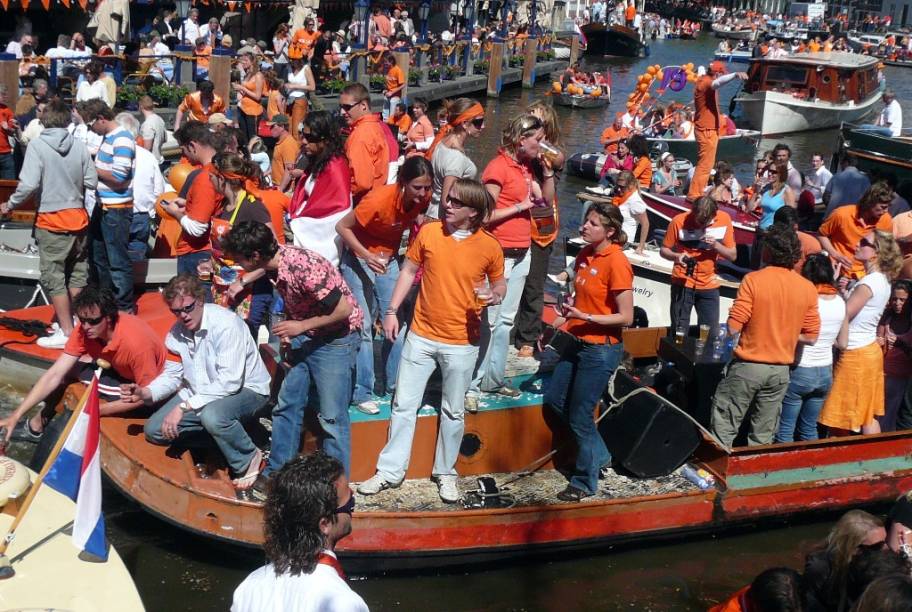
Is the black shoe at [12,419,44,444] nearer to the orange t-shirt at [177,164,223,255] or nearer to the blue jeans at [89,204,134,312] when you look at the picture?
the blue jeans at [89,204,134,312]

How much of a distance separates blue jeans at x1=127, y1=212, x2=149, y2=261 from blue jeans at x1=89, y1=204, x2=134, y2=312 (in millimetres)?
381

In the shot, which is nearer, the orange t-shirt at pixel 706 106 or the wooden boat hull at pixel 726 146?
the orange t-shirt at pixel 706 106

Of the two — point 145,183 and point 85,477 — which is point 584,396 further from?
point 145,183

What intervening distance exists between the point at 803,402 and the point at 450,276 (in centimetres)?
296

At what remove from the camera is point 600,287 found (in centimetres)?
615

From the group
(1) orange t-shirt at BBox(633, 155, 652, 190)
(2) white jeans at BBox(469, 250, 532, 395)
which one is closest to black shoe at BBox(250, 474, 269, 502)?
(2) white jeans at BBox(469, 250, 532, 395)

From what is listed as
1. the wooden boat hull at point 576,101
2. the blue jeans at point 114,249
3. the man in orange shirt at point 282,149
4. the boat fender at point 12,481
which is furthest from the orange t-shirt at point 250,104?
the wooden boat hull at point 576,101

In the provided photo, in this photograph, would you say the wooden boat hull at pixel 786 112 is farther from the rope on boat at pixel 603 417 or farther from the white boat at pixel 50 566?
the white boat at pixel 50 566

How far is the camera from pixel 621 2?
6178 cm

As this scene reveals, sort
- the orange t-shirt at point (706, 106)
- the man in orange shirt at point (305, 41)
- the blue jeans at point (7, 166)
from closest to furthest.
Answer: the blue jeans at point (7, 166) → the orange t-shirt at point (706, 106) → the man in orange shirt at point (305, 41)

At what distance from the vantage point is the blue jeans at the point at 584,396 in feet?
20.7

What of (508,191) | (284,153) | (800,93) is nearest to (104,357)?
(508,191)

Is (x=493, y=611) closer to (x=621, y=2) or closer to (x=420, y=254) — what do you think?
(x=420, y=254)

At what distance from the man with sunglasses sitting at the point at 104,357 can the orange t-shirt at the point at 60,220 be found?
166 centimetres
